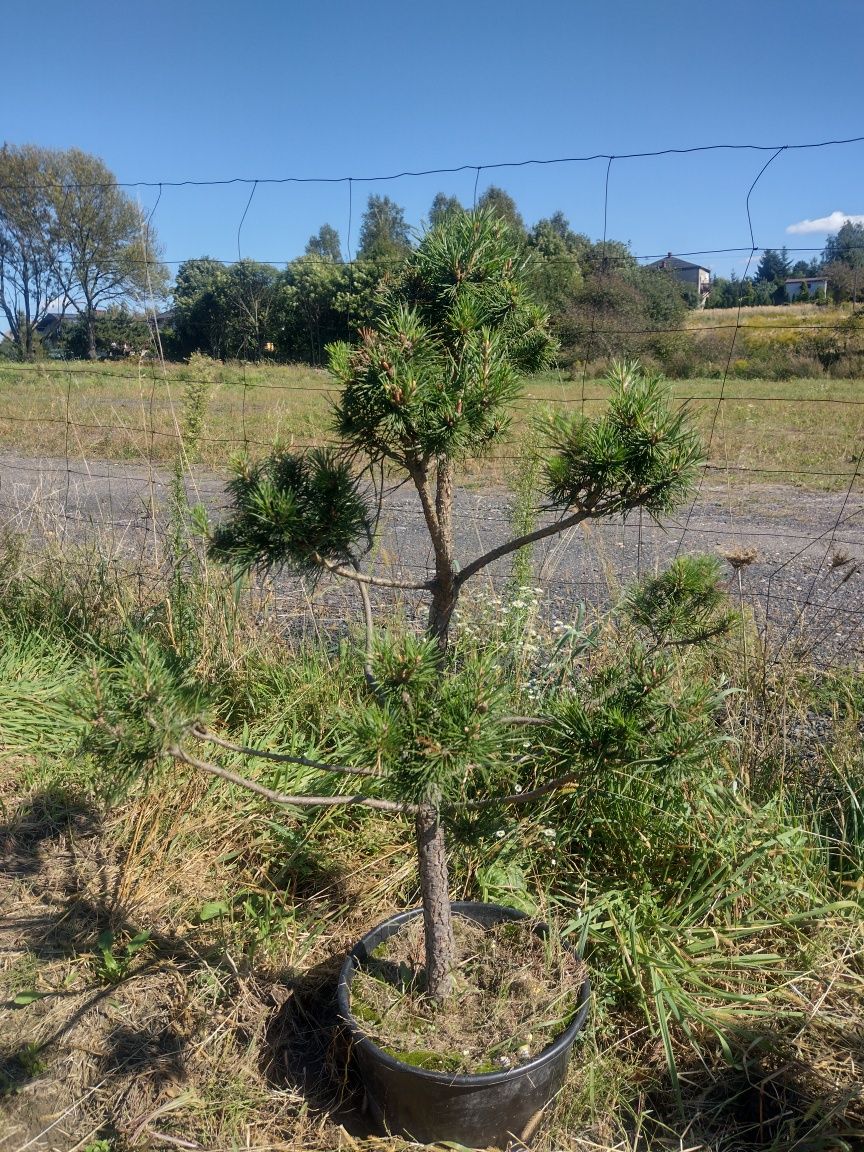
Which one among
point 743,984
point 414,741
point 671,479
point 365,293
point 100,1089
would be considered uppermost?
point 365,293

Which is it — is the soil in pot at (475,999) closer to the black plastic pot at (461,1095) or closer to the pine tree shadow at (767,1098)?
the black plastic pot at (461,1095)

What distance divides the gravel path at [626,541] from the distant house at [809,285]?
1.05 m

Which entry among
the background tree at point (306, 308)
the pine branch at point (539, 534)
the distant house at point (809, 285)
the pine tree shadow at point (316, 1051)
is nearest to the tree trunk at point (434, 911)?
the pine tree shadow at point (316, 1051)

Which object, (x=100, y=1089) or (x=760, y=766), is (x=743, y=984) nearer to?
(x=760, y=766)

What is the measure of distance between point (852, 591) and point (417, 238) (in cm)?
449

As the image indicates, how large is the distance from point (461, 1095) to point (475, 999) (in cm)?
29

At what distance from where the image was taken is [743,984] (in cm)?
217

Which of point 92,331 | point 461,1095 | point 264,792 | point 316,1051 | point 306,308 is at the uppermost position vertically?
point 92,331

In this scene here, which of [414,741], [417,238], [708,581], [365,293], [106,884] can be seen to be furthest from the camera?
[106,884]

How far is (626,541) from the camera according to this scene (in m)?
6.73

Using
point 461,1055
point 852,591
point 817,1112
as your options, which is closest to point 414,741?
point 461,1055

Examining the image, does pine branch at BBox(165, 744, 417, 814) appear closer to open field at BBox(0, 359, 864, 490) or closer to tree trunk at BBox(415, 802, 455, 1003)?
tree trunk at BBox(415, 802, 455, 1003)

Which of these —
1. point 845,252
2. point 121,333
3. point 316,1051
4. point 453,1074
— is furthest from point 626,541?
point 453,1074

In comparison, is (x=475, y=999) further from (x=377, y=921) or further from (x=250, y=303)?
(x=250, y=303)
